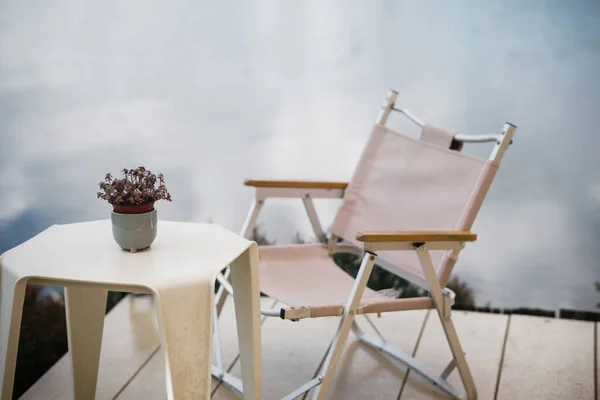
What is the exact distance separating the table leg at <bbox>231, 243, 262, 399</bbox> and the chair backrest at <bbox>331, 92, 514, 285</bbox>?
66 centimetres

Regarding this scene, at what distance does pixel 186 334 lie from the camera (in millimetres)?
1776

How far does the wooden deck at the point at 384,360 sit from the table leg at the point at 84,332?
201 millimetres

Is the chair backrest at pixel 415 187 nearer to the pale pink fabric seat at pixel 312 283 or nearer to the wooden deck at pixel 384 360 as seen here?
the pale pink fabric seat at pixel 312 283

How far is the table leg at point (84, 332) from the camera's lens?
2176 mm

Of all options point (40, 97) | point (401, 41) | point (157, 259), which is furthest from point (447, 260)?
point (40, 97)

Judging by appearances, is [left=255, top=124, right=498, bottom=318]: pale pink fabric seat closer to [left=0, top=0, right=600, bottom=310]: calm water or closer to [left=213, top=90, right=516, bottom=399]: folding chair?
[left=213, top=90, right=516, bottom=399]: folding chair

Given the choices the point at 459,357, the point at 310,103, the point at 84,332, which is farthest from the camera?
the point at 310,103

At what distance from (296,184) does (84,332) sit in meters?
0.93

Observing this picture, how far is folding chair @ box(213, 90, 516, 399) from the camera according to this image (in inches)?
85.2

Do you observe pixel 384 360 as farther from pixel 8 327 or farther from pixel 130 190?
pixel 8 327

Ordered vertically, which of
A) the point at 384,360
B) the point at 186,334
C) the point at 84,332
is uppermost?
the point at 186,334

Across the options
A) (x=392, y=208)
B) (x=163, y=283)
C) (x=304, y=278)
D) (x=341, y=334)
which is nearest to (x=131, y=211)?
(x=163, y=283)

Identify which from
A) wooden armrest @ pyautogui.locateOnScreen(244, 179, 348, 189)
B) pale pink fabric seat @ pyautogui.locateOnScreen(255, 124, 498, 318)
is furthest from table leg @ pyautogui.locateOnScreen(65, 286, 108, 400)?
wooden armrest @ pyautogui.locateOnScreen(244, 179, 348, 189)

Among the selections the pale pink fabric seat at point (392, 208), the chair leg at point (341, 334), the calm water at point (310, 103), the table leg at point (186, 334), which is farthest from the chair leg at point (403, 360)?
the table leg at point (186, 334)
